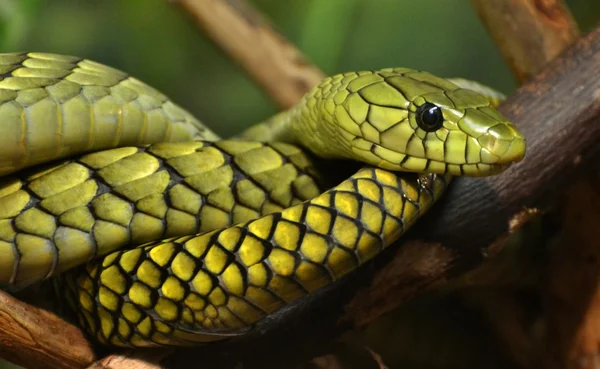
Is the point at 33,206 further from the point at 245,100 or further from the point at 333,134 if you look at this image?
the point at 245,100

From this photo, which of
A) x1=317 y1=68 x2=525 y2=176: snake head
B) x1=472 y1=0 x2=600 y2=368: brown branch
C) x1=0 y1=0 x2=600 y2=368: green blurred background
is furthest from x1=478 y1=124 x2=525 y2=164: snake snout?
x1=0 y1=0 x2=600 y2=368: green blurred background

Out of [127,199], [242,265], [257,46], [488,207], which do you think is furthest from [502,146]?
[257,46]

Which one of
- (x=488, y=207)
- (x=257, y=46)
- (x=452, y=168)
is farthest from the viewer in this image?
(x=257, y=46)

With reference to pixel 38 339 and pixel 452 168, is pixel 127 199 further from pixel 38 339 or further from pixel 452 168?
pixel 452 168

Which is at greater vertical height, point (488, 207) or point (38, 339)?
point (488, 207)

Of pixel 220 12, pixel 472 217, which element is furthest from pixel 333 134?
pixel 220 12

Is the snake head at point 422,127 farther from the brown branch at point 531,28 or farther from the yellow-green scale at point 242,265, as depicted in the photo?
the brown branch at point 531,28

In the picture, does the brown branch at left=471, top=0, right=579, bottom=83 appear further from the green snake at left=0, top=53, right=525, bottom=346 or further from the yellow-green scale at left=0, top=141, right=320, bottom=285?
the yellow-green scale at left=0, top=141, right=320, bottom=285
